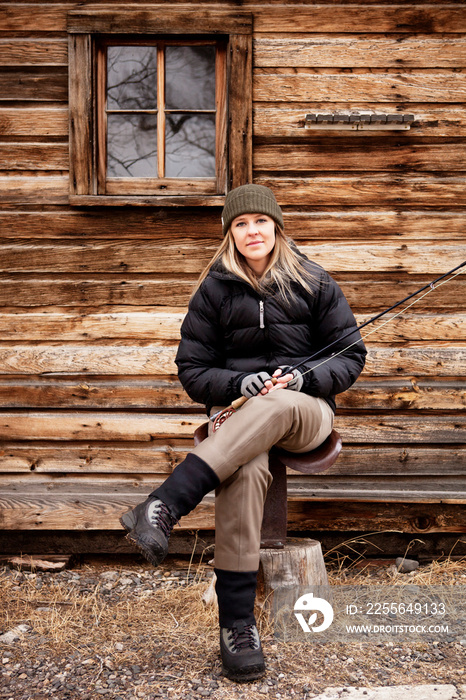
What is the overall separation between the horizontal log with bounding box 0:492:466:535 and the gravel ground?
14.8 inches

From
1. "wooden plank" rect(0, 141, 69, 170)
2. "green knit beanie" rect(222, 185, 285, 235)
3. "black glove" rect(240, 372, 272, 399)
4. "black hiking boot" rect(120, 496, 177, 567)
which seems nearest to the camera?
"black hiking boot" rect(120, 496, 177, 567)

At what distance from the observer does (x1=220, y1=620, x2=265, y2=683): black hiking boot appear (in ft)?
7.47

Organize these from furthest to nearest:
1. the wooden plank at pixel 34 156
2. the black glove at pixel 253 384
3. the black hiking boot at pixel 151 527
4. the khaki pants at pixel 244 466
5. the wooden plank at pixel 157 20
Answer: the wooden plank at pixel 34 156 → the wooden plank at pixel 157 20 → the black glove at pixel 253 384 → the khaki pants at pixel 244 466 → the black hiking boot at pixel 151 527

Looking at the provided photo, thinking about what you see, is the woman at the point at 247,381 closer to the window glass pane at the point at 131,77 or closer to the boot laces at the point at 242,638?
the boot laces at the point at 242,638

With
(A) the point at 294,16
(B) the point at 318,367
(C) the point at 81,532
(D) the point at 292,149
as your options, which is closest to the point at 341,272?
(D) the point at 292,149

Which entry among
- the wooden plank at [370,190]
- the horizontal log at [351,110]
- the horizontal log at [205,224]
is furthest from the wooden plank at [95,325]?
the horizontal log at [351,110]

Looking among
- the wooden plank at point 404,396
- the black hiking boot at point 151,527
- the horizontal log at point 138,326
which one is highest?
the horizontal log at point 138,326

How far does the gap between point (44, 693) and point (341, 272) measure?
8.36ft

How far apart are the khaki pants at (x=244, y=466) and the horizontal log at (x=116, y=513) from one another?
4.24ft

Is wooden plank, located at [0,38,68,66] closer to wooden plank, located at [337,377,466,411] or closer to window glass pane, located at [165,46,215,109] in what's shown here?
window glass pane, located at [165,46,215,109]

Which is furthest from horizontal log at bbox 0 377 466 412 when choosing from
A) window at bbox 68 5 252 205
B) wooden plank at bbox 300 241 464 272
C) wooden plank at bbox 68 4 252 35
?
wooden plank at bbox 68 4 252 35

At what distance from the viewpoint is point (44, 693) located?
229cm

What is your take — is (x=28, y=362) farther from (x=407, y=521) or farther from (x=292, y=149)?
(x=407, y=521)

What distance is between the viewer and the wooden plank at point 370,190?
143 inches
